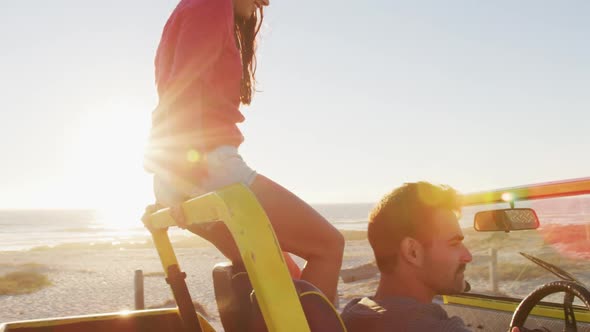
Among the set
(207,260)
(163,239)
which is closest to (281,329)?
(163,239)

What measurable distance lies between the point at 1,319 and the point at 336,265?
19270 mm

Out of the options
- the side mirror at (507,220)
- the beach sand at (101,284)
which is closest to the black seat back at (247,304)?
the side mirror at (507,220)

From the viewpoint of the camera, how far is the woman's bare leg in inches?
71.7

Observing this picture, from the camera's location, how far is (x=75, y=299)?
22500mm

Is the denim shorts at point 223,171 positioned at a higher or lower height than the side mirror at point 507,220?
higher

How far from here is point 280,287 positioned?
1.07 meters

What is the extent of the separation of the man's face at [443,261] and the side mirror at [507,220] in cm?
104

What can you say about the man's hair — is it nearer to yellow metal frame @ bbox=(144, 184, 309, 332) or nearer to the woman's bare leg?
the woman's bare leg

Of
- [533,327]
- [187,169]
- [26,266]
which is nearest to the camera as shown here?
[187,169]

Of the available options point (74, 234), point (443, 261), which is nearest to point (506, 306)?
point (443, 261)

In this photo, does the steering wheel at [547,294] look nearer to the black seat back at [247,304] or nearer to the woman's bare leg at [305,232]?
the woman's bare leg at [305,232]

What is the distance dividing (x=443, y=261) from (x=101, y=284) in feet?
89.4

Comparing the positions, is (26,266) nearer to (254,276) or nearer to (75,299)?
(75,299)

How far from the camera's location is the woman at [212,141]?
184 centimetres
